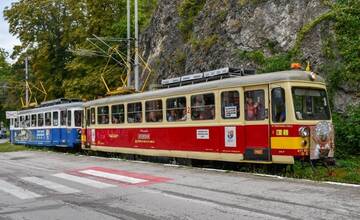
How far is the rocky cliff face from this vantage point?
20.3m

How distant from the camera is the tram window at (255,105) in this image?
14.4 metres

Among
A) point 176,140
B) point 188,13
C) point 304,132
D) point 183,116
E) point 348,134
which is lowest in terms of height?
point 176,140

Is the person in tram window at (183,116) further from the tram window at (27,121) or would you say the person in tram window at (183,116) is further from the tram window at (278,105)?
the tram window at (27,121)

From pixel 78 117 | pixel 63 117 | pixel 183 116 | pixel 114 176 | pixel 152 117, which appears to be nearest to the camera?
pixel 114 176

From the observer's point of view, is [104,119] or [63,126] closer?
[104,119]

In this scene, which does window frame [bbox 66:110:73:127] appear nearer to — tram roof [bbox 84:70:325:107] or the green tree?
tram roof [bbox 84:70:325:107]

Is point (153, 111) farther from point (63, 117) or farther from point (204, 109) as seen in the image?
point (63, 117)

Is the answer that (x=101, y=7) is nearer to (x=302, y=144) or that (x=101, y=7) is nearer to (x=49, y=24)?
(x=49, y=24)

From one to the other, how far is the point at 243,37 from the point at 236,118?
9295 millimetres

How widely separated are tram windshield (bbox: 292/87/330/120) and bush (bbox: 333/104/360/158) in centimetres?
210

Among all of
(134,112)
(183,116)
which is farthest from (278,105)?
(134,112)

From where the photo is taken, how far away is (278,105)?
1397cm

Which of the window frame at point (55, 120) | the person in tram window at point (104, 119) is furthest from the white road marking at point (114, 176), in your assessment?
the window frame at point (55, 120)

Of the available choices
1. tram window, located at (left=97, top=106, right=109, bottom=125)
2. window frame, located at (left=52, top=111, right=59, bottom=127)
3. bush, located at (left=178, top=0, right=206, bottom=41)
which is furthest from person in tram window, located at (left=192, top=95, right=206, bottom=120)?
window frame, located at (left=52, top=111, right=59, bottom=127)
